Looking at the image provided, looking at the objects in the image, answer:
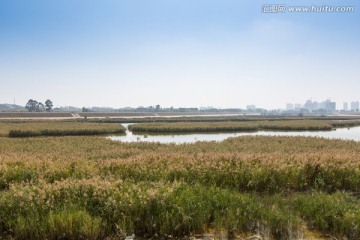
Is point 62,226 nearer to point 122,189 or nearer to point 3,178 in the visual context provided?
point 122,189

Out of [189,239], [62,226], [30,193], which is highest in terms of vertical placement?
[30,193]

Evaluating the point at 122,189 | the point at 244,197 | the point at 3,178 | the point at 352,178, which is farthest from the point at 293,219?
the point at 3,178

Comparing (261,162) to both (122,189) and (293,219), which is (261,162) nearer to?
(293,219)

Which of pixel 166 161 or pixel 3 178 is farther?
pixel 166 161

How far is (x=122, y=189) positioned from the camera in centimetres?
827

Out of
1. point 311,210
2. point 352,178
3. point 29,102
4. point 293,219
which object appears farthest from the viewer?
point 29,102

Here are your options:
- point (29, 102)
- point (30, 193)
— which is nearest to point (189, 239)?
point (30, 193)

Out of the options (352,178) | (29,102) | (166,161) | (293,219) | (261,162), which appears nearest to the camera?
(293,219)

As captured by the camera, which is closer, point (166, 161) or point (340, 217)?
point (340, 217)

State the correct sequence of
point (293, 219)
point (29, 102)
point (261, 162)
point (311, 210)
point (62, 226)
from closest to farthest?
point (62, 226) → point (293, 219) → point (311, 210) → point (261, 162) → point (29, 102)

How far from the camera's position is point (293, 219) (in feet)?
23.9

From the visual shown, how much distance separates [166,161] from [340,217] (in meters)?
7.93

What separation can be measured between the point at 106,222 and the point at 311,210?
18.9 feet

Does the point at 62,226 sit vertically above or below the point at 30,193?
below
